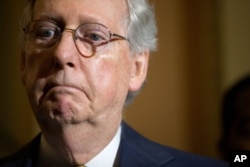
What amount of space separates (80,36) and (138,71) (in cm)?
23

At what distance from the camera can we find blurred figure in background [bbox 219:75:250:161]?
1584 millimetres

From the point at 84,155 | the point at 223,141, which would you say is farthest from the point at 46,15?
the point at 223,141

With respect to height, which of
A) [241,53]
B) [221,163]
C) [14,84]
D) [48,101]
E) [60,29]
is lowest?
[14,84]

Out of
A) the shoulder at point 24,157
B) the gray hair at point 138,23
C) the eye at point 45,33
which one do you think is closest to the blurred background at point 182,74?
the gray hair at point 138,23

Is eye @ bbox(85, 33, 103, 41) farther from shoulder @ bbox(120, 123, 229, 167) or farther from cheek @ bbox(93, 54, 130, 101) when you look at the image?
shoulder @ bbox(120, 123, 229, 167)

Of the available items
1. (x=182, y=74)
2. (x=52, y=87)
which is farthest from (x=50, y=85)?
(x=182, y=74)

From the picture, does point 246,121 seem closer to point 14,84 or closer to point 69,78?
point 69,78

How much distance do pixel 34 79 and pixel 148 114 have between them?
1448 millimetres

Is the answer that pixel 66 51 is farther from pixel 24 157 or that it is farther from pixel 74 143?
pixel 24 157

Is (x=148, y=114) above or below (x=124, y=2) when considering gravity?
below

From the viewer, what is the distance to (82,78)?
1.03 meters

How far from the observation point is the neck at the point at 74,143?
1064 millimetres

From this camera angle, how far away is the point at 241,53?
8.07 feet

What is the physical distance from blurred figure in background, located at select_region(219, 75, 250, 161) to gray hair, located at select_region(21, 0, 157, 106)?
52 centimetres
